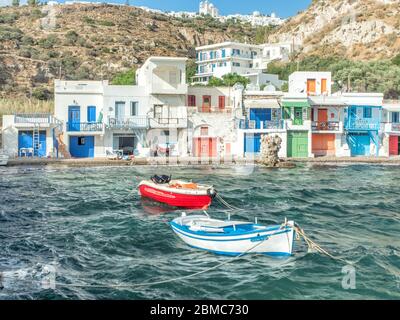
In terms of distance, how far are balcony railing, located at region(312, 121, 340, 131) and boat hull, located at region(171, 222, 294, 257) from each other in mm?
33435

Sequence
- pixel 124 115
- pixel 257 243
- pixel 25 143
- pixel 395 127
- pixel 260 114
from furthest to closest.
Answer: pixel 395 127 < pixel 260 114 < pixel 124 115 < pixel 25 143 < pixel 257 243

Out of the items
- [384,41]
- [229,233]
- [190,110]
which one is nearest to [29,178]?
[190,110]

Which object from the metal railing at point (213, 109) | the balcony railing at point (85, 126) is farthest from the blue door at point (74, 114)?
the metal railing at point (213, 109)

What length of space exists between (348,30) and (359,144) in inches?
2791

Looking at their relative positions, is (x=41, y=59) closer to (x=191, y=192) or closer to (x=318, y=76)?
(x=318, y=76)

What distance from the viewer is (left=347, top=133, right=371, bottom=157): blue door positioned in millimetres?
48469

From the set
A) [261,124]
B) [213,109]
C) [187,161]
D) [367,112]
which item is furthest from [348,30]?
[187,161]

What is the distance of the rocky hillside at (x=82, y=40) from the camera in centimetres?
8381

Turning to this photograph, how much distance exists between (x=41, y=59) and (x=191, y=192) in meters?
72.3

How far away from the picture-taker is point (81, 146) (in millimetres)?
44438

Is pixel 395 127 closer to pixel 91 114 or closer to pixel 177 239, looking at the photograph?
pixel 91 114

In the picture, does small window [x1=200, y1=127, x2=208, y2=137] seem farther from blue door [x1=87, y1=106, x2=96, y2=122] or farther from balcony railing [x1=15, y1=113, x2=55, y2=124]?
balcony railing [x1=15, y1=113, x2=55, y2=124]

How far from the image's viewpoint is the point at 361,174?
123 ft
